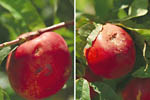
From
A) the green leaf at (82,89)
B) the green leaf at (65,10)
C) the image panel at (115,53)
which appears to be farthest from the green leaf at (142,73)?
the green leaf at (65,10)

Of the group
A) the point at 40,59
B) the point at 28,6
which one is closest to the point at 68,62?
the point at 40,59

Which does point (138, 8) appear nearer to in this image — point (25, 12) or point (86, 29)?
point (86, 29)

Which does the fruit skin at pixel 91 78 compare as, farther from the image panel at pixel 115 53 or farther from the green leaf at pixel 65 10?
the green leaf at pixel 65 10

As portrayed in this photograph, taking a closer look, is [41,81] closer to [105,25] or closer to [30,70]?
[30,70]

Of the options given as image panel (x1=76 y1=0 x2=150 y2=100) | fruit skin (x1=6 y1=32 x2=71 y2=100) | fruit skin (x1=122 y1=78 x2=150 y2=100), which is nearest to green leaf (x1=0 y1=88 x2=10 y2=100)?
fruit skin (x1=6 y1=32 x2=71 y2=100)

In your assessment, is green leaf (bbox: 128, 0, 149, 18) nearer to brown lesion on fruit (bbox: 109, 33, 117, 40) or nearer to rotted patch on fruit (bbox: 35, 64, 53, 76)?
brown lesion on fruit (bbox: 109, 33, 117, 40)

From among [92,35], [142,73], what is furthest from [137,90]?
[92,35]
